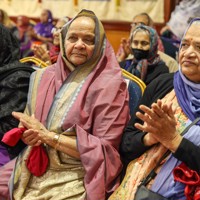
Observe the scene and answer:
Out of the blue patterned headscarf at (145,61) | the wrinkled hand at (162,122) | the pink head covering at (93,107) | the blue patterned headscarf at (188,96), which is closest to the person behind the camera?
the wrinkled hand at (162,122)

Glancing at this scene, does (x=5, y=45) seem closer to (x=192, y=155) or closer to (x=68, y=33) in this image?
(x=68, y=33)

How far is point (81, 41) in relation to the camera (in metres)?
2.04

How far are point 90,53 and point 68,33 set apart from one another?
6.4 inches

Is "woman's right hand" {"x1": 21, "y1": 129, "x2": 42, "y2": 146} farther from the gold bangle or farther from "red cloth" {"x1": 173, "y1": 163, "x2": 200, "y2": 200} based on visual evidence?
"red cloth" {"x1": 173, "y1": 163, "x2": 200, "y2": 200}

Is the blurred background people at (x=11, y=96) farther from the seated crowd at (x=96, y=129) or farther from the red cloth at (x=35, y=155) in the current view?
the red cloth at (x=35, y=155)

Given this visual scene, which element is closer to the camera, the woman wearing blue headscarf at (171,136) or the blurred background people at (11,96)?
the woman wearing blue headscarf at (171,136)

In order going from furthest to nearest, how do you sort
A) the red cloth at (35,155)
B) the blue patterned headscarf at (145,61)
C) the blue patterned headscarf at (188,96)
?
the blue patterned headscarf at (145,61), the red cloth at (35,155), the blue patterned headscarf at (188,96)

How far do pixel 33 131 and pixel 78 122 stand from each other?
0.70 feet

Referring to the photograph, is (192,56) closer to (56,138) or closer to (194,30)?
(194,30)

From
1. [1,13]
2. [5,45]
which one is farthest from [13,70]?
[1,13]

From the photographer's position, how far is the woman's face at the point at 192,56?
5.60ft

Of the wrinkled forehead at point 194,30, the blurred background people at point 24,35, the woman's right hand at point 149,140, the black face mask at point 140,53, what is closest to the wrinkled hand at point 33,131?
the woman's right hand at point 149,140

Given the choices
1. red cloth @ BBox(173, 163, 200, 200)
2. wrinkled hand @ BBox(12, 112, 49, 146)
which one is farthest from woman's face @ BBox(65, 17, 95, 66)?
red cloth @ BBox(173, 163, 200, 200)

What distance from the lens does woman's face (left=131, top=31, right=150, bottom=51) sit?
325 centimetres
